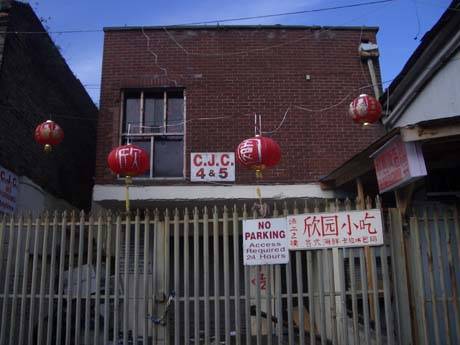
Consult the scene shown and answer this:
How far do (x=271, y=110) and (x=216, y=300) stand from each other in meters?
4.88

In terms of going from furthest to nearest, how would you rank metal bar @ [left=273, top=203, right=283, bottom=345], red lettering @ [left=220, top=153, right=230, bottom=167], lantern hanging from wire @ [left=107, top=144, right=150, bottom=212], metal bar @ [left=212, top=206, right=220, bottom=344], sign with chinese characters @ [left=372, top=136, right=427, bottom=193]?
1. red lettering @ [left=220, top=153, right=230, bottom=167]
2. lantern hanging from wire @ [left=107, top=144, right=150, bottom=212]
3. metal bar @ [left=212, top=206, right=220, bottom=344]
4. metal bar @ [left=273, top=203, right=283, bottom=345]
5. sign with chinese characters @ [left=372, top=136, right=427, bottom=193]

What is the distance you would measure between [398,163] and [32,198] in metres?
6.79

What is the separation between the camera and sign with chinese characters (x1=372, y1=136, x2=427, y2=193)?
5629mm

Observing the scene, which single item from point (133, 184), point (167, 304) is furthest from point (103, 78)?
point (167, 304)

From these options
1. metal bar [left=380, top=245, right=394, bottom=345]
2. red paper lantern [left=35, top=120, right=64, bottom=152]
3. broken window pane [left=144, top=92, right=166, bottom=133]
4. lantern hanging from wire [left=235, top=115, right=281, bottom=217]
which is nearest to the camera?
metal bar [left=380, top=245, right=394, bottom=345]

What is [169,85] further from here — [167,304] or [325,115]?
[167,304]

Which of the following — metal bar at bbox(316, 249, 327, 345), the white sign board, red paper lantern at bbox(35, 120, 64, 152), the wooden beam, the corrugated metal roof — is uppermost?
the corrugated metal roof

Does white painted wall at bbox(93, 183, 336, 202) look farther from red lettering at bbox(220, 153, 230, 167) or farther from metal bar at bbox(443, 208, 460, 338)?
metal bar at bbox(443, 208, 460, 338)

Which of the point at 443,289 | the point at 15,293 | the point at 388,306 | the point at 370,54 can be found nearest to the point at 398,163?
the point at 443,289

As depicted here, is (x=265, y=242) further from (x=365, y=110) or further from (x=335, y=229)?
(x=365, y=110)

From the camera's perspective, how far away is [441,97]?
8.28m

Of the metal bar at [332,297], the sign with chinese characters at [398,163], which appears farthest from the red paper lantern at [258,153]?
the metal bar at [332,297]

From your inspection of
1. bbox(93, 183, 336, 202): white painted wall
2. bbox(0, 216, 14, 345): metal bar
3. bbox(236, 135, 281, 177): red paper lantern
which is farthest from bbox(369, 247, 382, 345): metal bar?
bbox(0, 216, 14, 345): metal bar

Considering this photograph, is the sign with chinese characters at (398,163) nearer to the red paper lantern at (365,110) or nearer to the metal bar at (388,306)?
the metal bar at (388,306)
